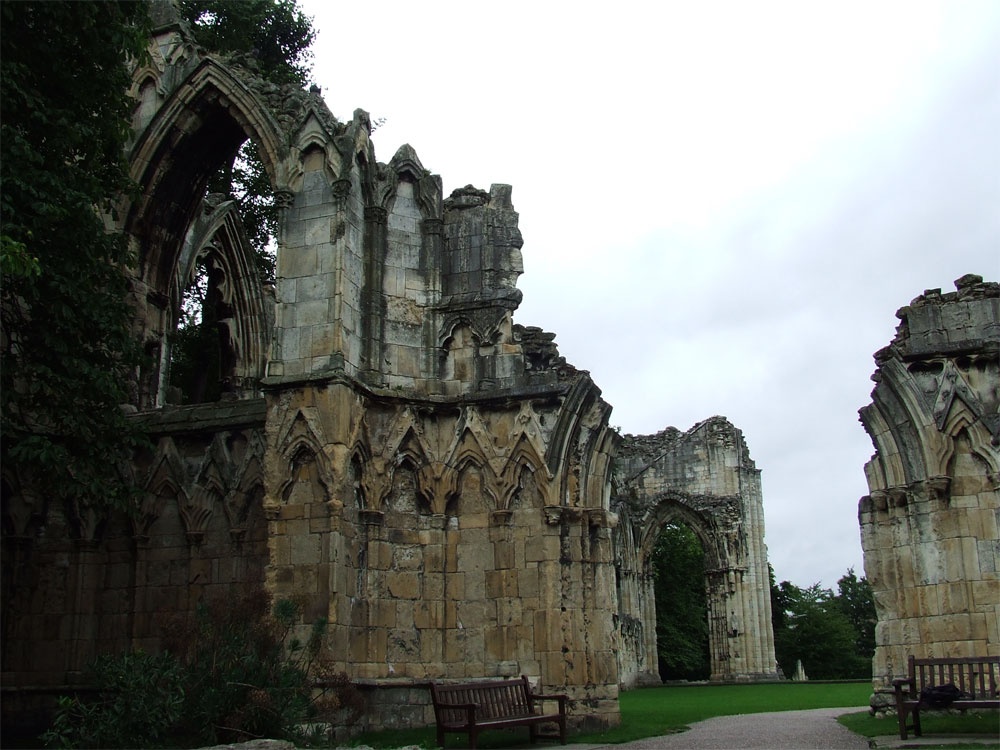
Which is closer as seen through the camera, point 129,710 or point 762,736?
point 129,710

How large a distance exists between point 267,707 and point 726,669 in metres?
30.4

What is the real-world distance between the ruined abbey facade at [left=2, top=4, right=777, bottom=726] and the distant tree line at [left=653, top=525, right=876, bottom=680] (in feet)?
119

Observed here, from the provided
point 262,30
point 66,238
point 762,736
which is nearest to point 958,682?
point 762,736

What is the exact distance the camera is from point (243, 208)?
26250 mm

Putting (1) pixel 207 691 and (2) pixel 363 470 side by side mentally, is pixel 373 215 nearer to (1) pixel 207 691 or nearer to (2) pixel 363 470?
(2) pixel 363 470

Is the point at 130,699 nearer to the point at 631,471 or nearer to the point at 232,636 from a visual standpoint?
the point at 232,636

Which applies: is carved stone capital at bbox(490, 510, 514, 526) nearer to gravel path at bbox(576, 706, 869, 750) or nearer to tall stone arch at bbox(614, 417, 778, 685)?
gravel path at bbox(576, 706, 869, 750)

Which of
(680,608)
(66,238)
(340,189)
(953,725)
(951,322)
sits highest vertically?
(340,189)

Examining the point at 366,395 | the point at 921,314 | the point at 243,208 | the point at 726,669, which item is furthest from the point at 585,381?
the point at 726,669

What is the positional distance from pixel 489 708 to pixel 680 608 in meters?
42.0

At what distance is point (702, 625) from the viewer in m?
52.0

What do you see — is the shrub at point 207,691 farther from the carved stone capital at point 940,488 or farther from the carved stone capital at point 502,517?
the carved stone capital at point 940,488

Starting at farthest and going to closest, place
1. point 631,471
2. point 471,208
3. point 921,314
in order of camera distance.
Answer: point 631,471
point 471,208
point 921,314

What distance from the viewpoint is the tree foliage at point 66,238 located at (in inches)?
426
